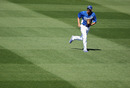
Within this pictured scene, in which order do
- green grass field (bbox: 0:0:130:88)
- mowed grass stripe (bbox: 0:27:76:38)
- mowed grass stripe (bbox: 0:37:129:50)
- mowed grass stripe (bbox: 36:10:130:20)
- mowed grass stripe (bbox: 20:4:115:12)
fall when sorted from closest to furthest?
green grass field (bbox: 0:0:130:88) → mowed grass stripe (bbox: 0:37:129:50) → mowed grass stripe (bbox: 0:27:76:38) → mowed grass stripe (bbox: 36:10:130:20) → mowed grass stripe (bbox: 20:4:115:12)

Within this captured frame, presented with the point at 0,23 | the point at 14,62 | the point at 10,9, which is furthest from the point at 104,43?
the point at 10,9

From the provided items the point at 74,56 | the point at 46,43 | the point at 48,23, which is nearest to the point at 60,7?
the point at 48,23

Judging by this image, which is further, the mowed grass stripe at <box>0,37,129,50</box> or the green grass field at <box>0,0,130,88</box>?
the mowed grass stripe at <box>0,37,129,50</box>

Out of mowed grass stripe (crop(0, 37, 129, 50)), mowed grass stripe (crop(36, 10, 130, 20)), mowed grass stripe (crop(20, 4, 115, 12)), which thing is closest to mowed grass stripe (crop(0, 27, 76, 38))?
mowed grass stripe (crop(0, 37, 129, 50))

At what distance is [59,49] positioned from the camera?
17031mm

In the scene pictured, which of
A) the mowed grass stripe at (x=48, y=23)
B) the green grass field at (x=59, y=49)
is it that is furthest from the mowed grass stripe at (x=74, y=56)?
the mowed grass stripe at (x=48, y=23)

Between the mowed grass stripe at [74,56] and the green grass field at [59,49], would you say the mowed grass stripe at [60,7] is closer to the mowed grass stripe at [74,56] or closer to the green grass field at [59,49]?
the green grass field at [59,49]

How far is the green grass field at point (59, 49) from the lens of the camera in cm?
1298

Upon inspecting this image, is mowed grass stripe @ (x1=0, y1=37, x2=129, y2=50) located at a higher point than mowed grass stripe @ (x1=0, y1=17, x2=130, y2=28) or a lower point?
higher

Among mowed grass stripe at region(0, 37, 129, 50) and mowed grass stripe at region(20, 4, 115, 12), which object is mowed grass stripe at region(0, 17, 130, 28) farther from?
mowed grass stripe at region(20, 4, 115, 12)

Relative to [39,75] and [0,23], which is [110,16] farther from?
[39,75]

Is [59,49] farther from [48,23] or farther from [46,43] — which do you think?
[48,23]

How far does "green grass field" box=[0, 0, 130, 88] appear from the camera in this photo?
13.0 m

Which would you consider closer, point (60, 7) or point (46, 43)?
point (46, 43)
